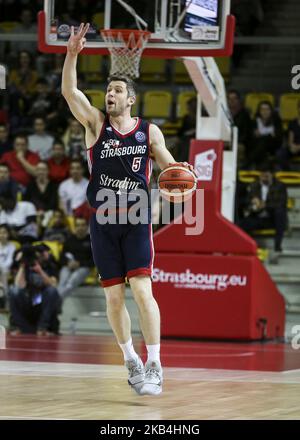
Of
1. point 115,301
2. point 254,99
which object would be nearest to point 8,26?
point 254,99

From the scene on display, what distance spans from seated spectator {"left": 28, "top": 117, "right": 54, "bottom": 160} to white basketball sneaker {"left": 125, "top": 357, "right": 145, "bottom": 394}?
11.5 m

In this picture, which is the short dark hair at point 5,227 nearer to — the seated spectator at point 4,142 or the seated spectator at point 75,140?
the seated spectator at point 75,140

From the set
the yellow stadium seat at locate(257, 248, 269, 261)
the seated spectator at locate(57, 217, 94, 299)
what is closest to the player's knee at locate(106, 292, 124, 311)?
the seated spectator at locate(57, 217, 94, 299)

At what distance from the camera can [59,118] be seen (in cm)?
2023

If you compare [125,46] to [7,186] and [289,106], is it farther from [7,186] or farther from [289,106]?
[289,106]

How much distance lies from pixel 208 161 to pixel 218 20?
2700 millimetres

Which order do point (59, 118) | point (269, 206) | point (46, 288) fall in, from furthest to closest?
point (59, 118) < point (269, 206) < point (46, 288)

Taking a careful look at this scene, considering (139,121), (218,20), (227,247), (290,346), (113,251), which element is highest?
(218,20)

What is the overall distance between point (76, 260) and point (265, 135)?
13.8ft

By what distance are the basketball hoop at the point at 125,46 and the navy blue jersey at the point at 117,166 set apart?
384 centimetres

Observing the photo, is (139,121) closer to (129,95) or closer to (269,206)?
(129,95)

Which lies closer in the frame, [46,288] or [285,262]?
[46,288]

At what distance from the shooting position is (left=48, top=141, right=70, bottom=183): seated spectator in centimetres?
1859
